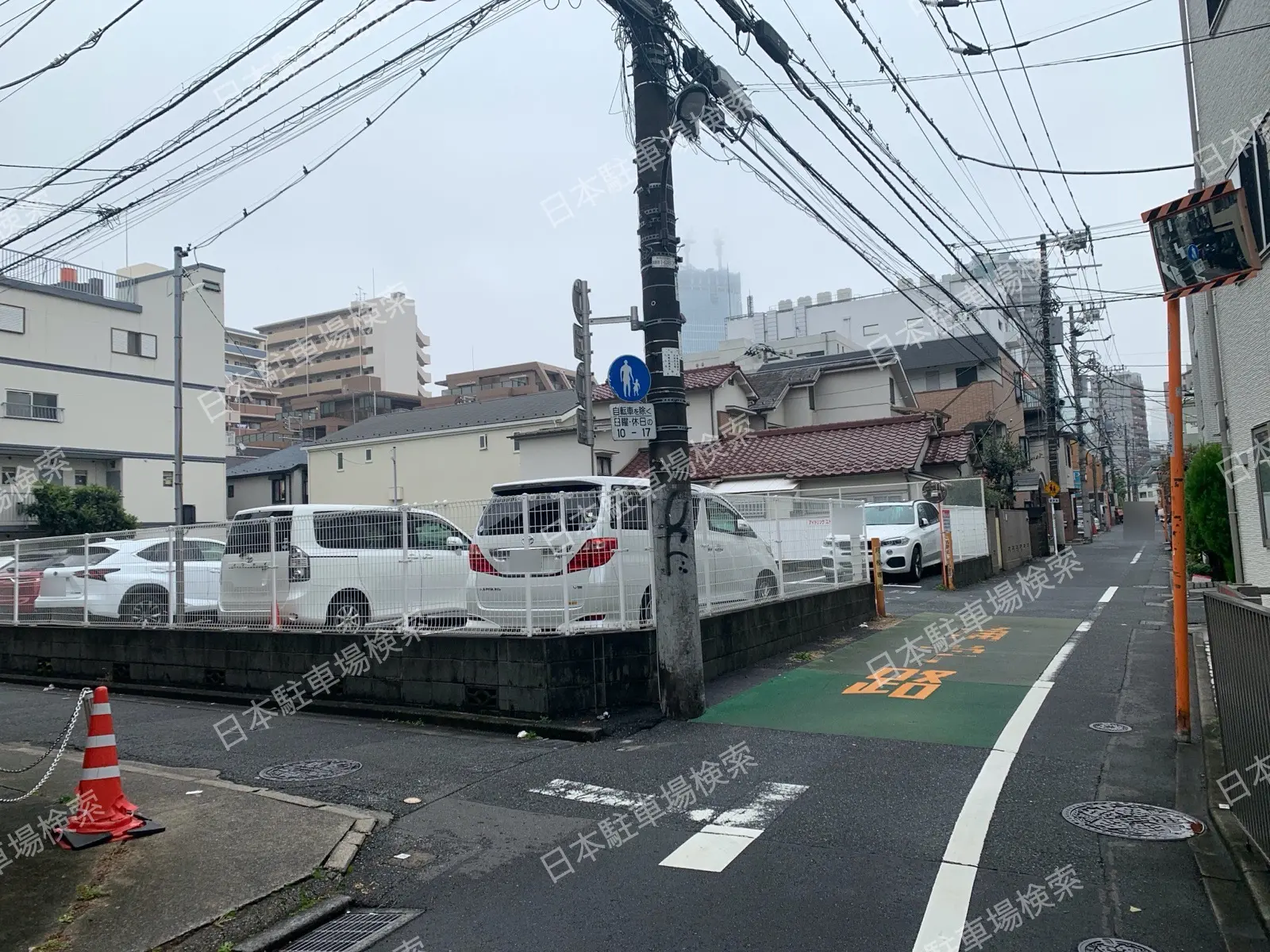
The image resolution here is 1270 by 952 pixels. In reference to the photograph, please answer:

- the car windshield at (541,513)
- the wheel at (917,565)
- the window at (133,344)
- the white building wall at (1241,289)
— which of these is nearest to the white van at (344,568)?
the car windshield at (541,513)

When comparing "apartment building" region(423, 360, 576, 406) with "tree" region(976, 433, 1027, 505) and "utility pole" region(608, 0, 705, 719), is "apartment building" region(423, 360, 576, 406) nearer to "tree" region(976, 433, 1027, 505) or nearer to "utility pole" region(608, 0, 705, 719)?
"tree" region(976, 433, 1027, 505)

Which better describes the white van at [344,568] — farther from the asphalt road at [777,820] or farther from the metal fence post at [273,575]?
the asphalt road at [777,820]

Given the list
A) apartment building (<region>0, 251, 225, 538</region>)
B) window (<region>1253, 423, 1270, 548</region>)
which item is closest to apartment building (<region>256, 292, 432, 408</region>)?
apartment building (<region>0, 251, 225, 538</region>)

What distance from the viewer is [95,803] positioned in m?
5.15

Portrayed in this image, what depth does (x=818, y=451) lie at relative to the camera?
26.0 m

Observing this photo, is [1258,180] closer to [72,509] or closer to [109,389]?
[72,509]

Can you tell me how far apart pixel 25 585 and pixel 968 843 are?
12.6 m

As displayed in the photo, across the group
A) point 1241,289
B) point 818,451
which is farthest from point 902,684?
point 818,451

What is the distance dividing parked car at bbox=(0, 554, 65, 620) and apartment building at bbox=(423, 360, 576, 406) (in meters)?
48.4

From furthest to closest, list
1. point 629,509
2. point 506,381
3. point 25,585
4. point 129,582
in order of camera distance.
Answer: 1. point 506,381
2. point 25,585
3. point 129,582
4. point 629,509

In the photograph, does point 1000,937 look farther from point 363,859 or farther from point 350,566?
point 350,566

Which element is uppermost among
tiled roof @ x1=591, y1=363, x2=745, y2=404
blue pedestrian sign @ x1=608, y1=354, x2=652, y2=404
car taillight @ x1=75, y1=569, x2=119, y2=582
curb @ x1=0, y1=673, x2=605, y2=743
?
tiled roof @ x1=591, y1=363, x2=745, y2=404

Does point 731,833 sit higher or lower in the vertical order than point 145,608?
lower

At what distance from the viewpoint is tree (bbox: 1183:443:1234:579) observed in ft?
41.8
